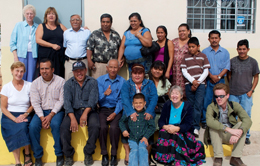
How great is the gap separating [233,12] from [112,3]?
287 cm

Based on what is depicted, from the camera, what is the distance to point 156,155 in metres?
3.43

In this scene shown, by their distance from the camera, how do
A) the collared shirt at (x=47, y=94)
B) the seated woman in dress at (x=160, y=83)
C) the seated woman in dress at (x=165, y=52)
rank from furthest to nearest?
the seated woman in dress at (x=165, y=52) → the seated woman in dress at (x=160, y=83) → the collared shirt at (x=47, y=94)

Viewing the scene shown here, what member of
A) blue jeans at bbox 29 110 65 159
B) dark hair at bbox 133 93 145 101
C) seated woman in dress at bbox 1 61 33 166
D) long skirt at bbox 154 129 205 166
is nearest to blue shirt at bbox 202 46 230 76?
long skirt at bbox 154 129 205 166

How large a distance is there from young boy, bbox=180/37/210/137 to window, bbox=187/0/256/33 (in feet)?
4.30

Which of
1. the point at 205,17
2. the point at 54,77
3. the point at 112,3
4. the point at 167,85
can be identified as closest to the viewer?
the point at 54,77

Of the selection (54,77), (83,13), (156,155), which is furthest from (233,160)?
(83,13)

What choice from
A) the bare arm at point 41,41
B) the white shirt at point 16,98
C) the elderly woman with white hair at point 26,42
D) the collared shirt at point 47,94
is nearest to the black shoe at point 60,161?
the collared shirt at point 47,94

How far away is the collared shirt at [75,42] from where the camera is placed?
4.38m

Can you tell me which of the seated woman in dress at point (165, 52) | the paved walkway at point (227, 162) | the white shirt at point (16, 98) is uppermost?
the seated woman in dress at point (165, 52)

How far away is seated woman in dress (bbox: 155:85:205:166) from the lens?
3.35 metres

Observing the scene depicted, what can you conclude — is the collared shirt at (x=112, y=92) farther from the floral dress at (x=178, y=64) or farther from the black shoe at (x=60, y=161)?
the floral dress at (x=178, y=64)

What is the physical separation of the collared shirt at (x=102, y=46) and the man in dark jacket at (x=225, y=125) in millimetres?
2020

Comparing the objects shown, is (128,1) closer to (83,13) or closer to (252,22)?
(83,13)

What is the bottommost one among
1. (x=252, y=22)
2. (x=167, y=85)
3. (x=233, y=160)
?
(x=233, y=160)
